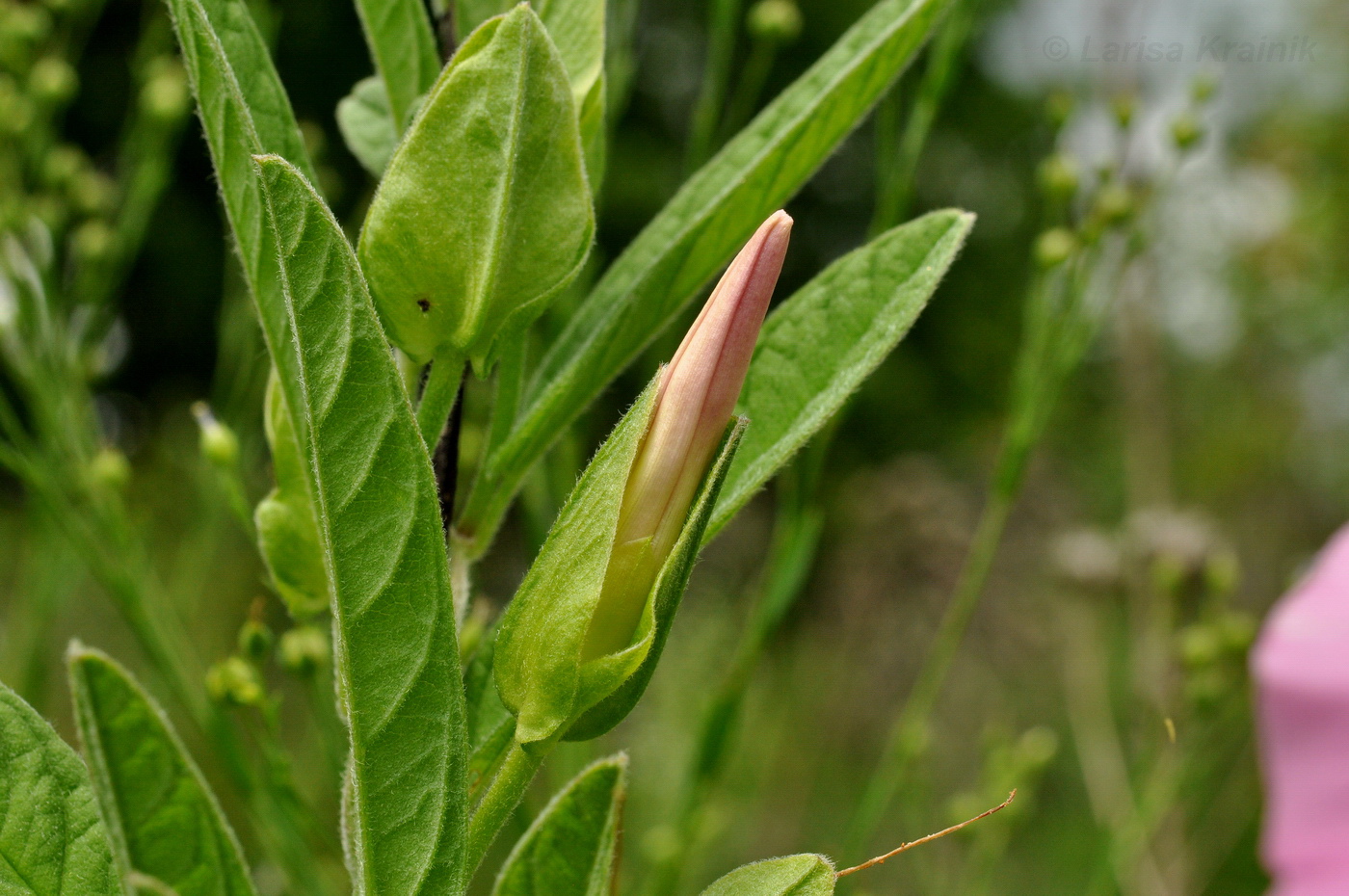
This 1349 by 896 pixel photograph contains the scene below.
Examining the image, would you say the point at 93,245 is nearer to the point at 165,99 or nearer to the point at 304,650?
the point at 165,99

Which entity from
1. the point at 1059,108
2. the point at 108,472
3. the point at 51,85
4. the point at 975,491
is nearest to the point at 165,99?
the point at 51,85

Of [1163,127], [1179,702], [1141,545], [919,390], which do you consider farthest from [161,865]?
[919,390]

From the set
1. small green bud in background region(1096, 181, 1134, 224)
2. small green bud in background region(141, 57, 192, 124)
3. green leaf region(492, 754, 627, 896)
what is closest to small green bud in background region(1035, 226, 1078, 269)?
small green bud in background region(1096, 181, 1134, 224)

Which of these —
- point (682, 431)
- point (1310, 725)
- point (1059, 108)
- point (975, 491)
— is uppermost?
point (682, 431)

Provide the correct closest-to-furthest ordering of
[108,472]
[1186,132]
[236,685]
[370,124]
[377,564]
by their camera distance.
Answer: [377,564], [370,124], [236,685], [108,472], [1186,132]

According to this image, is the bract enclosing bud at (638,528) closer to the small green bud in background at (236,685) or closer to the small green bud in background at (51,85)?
the small green bud in background at (236,685)

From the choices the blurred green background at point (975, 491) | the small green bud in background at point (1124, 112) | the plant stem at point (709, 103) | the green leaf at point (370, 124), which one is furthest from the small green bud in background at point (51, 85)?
the small green bud in background at point (1124, 112)

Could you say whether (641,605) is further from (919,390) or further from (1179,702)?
(919,390)
